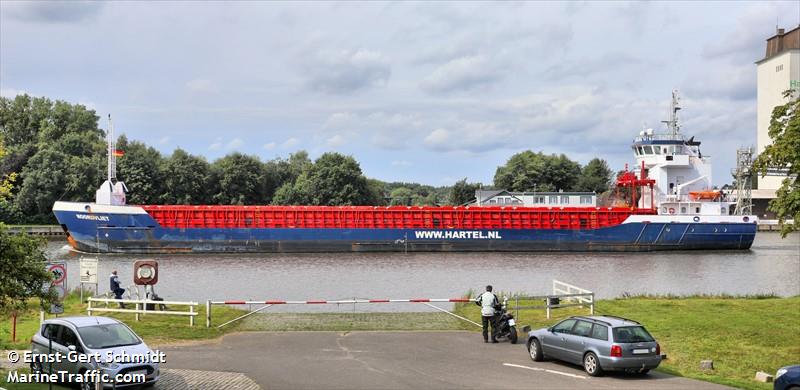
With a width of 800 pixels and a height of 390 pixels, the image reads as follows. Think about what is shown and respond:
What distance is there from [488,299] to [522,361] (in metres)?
2.52

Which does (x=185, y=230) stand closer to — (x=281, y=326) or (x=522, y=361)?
(x=281, y=326)

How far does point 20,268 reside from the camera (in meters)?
11.0

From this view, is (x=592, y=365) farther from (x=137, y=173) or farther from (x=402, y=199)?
(x=402, y=199)

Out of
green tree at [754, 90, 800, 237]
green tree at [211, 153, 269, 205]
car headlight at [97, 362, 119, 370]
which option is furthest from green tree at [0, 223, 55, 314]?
green tree at [211, 153, 269, 205]

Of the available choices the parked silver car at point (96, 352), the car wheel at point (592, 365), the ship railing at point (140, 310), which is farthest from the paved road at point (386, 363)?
the parked silver car at point (96, 352)

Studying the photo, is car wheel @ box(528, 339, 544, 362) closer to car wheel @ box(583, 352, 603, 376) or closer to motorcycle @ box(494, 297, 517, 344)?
car wheel @ box(583, 352, 603, 376)

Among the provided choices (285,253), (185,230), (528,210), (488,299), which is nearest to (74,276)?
(185,230)

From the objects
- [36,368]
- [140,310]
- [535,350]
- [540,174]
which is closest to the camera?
[36,368]

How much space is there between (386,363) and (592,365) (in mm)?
4177

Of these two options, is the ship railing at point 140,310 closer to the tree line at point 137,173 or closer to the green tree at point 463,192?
the tree line at point 137,173

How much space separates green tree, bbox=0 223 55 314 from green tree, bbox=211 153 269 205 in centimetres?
7750

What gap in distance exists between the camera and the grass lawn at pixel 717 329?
1441 centimetres

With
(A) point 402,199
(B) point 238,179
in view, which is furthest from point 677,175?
(A) point 402,199

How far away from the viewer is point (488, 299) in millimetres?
16875
